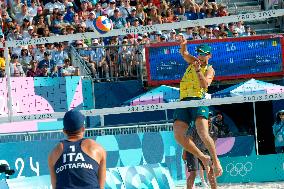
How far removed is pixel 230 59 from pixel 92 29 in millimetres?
3466

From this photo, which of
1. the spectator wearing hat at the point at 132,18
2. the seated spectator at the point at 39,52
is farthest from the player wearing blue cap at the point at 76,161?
the spectator wearing hat at the point at 132,18

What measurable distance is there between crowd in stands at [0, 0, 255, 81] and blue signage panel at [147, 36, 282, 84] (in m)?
0.42

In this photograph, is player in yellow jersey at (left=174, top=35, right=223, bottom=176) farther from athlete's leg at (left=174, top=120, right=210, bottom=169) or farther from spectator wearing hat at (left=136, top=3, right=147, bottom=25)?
spectator wearing hat at (left=136, top=3, right=147, bottom=25)

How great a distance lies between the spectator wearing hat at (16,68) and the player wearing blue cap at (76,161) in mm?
10957

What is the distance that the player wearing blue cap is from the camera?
24.4 ft

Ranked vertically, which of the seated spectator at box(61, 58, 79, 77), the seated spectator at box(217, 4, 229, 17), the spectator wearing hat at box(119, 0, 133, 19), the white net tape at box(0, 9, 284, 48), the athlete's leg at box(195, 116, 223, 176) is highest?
the spectator wearing hat at box(119, 0, 133, 19)

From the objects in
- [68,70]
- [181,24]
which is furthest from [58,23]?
Result: [181,24]

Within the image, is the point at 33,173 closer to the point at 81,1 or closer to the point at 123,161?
the point at 123,161

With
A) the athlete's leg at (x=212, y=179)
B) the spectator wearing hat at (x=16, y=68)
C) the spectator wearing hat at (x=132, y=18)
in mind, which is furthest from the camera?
the spectator wearing hat at (x=132, y=18)

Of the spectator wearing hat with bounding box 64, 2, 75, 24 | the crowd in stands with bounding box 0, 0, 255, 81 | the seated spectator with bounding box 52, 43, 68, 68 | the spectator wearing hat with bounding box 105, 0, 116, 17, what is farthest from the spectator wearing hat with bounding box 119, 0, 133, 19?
the seated spectator with bounding box 52, 43, 68, 68

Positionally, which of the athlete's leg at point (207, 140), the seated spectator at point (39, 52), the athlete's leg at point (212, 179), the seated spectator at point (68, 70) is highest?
the seated spectator at point (39, 52)

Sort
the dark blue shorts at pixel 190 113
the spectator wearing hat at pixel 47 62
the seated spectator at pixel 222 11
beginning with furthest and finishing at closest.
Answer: the seated spectator at pixel 222 11
the spectator wearing hat at pixel 47 62
the dark blue shorts at pixel 190 113

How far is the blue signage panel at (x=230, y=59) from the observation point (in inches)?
833

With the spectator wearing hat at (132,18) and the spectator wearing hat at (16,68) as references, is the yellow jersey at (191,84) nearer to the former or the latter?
the spectator wearing hat at (16,68)
